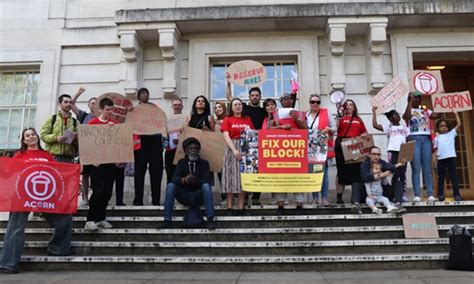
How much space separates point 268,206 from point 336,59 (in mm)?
4442

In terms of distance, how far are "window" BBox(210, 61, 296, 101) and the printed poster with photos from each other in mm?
3292

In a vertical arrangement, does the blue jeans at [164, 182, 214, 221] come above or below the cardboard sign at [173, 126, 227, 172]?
below

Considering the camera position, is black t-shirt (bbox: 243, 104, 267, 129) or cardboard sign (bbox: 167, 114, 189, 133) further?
cardboard sign (bbox: 167, 114, 189, 133)

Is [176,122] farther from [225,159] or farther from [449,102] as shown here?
[449,102]

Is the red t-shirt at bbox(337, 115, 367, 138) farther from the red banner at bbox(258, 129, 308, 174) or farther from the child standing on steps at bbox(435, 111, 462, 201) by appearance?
the child standing on steps at bbox(435, 111, 462, 201)

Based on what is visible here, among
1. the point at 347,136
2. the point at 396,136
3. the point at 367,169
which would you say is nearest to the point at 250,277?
the point at 367,169

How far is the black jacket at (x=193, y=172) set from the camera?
20.6 feet

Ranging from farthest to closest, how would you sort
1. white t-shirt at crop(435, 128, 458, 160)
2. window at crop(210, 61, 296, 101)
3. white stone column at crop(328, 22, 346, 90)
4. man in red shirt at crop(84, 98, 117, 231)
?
window at crop(210, 61, 296, 101), white stone column at crop(328, 22, 346, 90), white t-shirt at crop(435, 128, 458, 160), man in red shirt at crop(84, 98, 117, 231)

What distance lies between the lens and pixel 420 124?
764cm

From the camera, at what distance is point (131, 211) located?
7113 mm

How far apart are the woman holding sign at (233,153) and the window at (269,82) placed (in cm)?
300

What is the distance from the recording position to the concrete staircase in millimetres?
5297

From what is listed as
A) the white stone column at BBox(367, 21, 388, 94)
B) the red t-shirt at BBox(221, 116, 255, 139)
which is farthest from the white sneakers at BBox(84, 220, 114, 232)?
the white stone column at BBox(367, 21, 388, 94)

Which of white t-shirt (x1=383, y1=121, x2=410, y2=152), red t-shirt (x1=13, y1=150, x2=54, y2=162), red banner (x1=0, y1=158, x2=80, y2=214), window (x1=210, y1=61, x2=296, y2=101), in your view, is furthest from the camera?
window (x1=210, y1=61, x2=296, y2=101)
